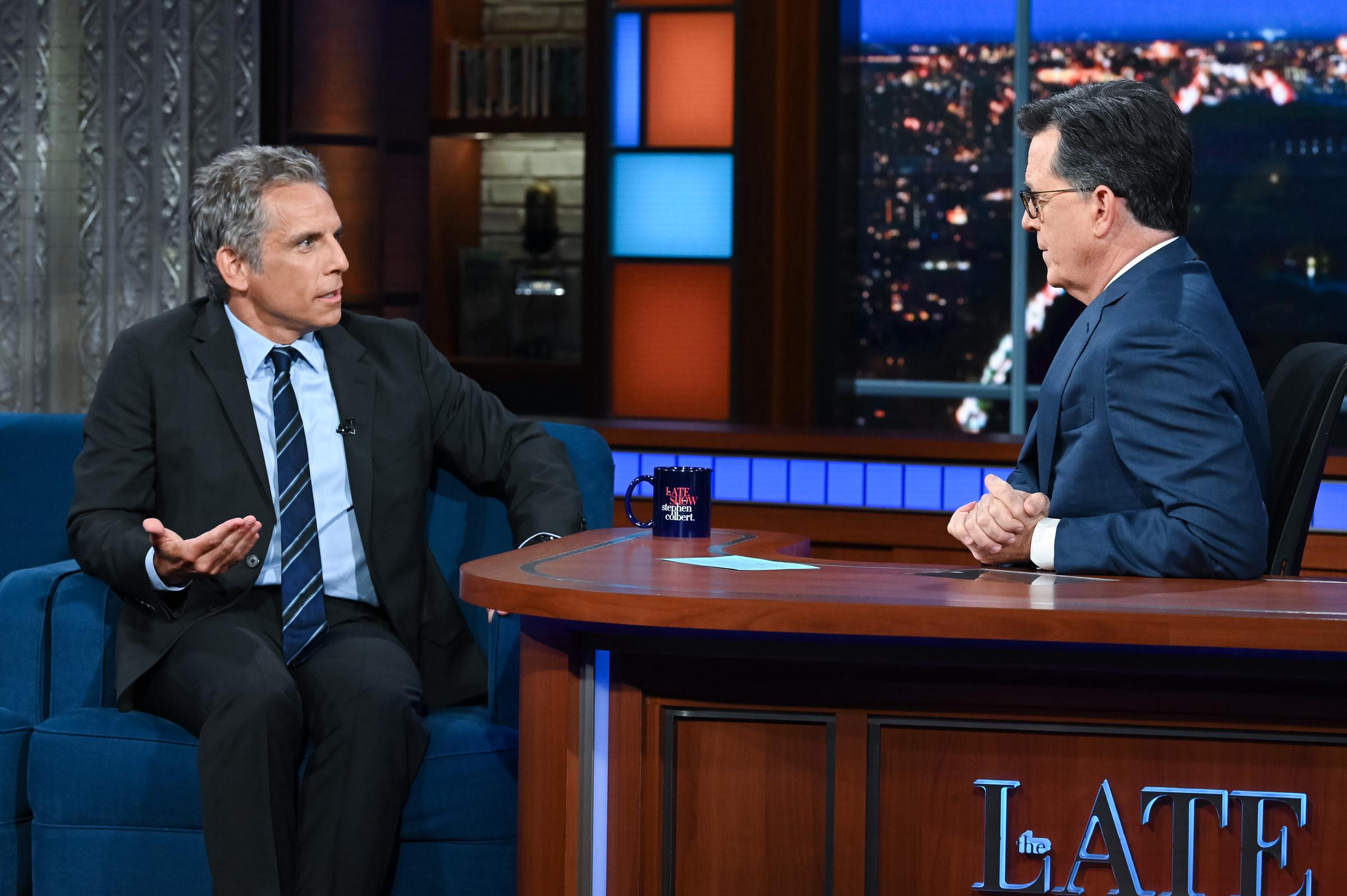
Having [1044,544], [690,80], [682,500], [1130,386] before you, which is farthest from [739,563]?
[690,80]

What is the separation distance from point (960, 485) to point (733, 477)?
2.10 ft

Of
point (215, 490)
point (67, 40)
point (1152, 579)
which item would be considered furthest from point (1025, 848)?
point (67, 40)

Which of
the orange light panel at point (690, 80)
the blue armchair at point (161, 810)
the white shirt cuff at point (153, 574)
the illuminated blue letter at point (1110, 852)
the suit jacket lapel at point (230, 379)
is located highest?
the orange light panel at point (690, 80)

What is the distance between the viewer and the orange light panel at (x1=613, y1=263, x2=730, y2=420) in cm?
480

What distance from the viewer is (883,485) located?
13.0 ft

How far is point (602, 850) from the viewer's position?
1.73 m

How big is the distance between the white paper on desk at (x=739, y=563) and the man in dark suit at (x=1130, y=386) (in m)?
0.24

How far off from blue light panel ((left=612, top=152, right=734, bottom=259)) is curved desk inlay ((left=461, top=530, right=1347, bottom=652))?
3026 mm

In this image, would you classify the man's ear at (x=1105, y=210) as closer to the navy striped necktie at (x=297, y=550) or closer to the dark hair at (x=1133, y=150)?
the dark hair at (x=1133, y=150)

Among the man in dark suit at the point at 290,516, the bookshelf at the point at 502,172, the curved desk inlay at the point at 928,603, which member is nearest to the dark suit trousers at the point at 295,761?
the man in dark suit at the point at 290,516

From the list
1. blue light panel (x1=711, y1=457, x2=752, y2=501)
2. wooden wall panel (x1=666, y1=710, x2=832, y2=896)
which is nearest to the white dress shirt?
wooden wall panel (x1=666, y1=710, x2=832, y2=896)

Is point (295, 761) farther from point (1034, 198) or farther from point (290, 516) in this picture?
point (1034, 198)

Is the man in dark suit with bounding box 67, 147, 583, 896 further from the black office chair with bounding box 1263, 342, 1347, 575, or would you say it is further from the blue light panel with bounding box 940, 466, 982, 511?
the blue light panel with bounding box 940, 466, 982, 511

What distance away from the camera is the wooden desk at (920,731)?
157 cm
